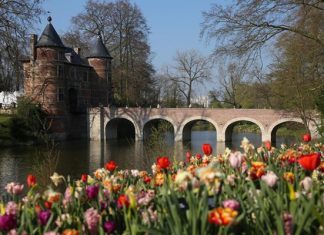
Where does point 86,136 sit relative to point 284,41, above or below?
below

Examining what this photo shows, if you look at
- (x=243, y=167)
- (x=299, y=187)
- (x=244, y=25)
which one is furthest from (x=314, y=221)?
(x=244, y=25)

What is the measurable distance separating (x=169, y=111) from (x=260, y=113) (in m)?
7.01

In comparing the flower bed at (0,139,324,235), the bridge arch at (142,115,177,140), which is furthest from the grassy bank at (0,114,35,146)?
the flower bed at (0,139,324,235)

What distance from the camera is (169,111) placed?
3716cm

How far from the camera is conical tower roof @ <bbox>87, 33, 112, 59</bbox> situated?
38.7m

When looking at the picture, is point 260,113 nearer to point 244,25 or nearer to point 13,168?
point 13,168

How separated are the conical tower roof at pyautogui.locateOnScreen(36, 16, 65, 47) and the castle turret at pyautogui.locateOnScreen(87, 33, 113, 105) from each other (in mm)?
4237

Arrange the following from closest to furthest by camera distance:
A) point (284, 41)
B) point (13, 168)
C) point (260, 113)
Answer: point (284, 41) < point (13, 168) < point (260, 113)

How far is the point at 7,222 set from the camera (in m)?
2.23

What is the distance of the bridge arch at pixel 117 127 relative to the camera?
3809cm

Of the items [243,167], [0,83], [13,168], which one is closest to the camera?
[243,167]

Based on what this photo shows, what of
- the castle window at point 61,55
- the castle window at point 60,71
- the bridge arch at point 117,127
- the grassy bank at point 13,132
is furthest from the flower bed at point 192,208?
the bridge arch at point 117,127

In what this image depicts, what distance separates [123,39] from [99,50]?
91.3 inches

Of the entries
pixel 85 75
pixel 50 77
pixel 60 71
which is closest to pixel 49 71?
pixel 50 77
